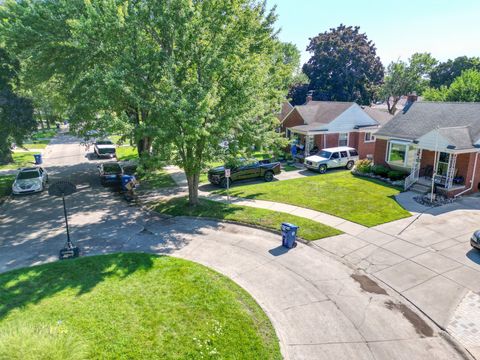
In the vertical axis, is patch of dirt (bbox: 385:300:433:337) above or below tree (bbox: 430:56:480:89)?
below

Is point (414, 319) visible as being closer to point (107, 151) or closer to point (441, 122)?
point (441, 122)

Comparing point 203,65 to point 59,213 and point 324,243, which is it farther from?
point 59,213

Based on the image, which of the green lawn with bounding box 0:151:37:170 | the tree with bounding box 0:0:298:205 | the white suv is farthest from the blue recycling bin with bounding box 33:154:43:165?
the white suv

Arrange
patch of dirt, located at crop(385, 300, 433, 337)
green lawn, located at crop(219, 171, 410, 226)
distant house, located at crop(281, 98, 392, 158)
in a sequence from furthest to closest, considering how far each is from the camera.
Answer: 1. distant house, located at crop(281, 98, 392, 158)
2. green lawn, located at crop(219, 171, 410, 226)
3. patch of dirt, located at crop(385, 300, 433, 337)

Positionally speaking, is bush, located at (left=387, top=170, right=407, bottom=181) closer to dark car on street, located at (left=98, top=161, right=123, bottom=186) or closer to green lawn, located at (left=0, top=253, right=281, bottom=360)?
green lawn, located at (left=0, top=253, right=281, bottom=360)

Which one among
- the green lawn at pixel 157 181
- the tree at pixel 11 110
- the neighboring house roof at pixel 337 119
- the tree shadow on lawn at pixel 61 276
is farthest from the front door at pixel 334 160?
the tree at pixel 11 110

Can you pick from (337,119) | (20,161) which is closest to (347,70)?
(337,119)

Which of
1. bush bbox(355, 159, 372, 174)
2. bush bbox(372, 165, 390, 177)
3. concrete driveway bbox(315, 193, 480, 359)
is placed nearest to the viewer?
concrete driveway bbox(315, 193, 480, 359)
